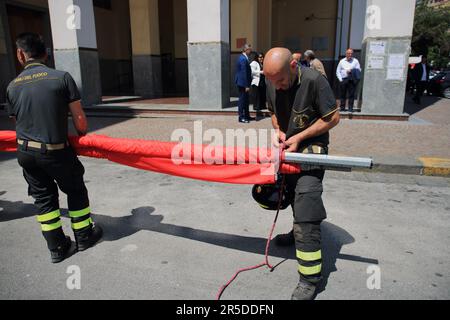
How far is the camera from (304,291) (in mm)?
2682

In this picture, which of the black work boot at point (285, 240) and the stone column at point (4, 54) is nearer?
the black work boot at point (285, 240)

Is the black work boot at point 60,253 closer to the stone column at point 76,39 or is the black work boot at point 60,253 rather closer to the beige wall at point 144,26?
the stone column at point 76,39

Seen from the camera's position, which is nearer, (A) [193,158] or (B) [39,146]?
(A) [193,158]

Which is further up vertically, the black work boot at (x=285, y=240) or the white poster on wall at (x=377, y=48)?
the white poster on wall at (x=377, y=48)

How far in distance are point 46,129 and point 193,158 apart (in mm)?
1284

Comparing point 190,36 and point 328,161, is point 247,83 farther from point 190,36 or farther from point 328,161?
point 328,161

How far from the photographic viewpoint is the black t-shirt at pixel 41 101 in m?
2.95

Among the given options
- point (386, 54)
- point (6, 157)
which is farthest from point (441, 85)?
point (6, 157)

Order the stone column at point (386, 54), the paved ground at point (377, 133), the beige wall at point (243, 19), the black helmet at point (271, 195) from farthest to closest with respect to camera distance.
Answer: the beige wall at point (243, 19), the stone column at point (386, 54), the paved ground at point (377, 133), the black helmet at point (271, 195)

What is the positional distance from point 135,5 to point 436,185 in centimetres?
1392

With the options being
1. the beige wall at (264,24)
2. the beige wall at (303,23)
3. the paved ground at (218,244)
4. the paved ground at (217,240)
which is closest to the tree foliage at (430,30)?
the beige wall at (303,23)

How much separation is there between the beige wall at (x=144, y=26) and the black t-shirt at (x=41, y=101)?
43.3 ft

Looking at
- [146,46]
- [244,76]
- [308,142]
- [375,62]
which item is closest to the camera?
[308,142]

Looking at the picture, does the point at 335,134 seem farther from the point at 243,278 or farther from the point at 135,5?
the point at 135,5
